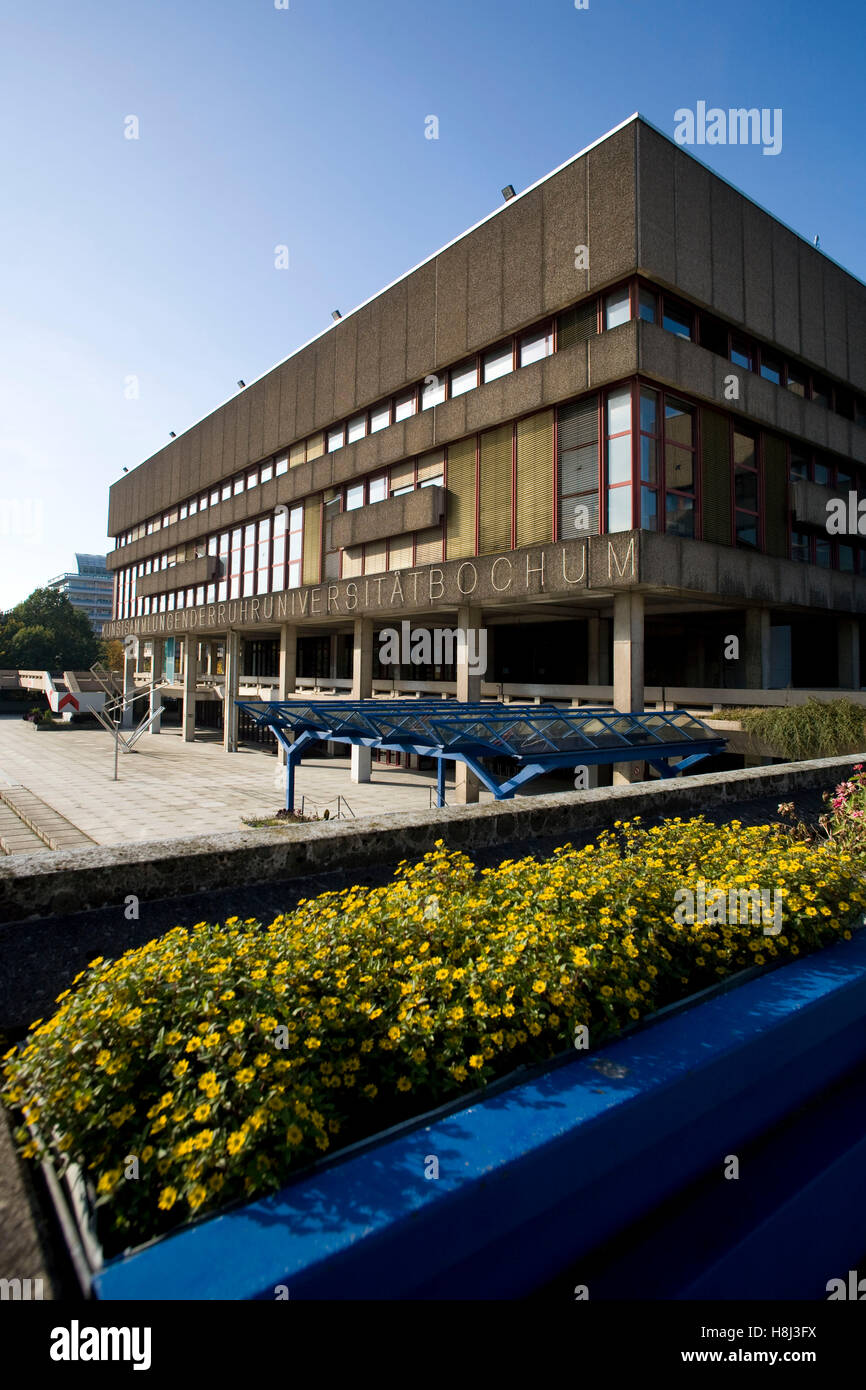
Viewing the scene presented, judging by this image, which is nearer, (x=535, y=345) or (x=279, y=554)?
(x=535, y=345)

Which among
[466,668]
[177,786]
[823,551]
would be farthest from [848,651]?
[177,786]

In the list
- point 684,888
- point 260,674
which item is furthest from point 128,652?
point 684,888

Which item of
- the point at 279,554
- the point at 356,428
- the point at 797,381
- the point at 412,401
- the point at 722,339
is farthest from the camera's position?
the point at 279,554

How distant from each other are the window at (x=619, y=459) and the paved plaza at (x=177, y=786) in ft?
32.6

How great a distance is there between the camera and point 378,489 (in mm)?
A: 28719

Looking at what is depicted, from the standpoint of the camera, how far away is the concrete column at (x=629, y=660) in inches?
757

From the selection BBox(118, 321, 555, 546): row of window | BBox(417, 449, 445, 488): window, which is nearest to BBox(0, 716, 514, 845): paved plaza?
BBox(417, 449, 445, 488): window

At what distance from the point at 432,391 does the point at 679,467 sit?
10330mm

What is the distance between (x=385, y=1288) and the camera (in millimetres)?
2008

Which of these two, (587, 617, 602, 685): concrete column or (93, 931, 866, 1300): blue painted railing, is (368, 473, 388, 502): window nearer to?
(587, 617, 602, 685): concrete column

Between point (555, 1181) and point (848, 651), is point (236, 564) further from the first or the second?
point (555, 1181)

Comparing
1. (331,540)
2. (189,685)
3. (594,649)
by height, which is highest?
(331,540)

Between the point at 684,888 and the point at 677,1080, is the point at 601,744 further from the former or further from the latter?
the point at 677,1080
